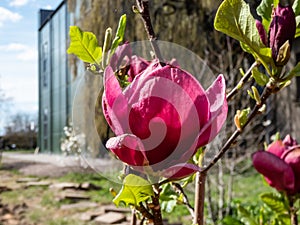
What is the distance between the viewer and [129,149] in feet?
0.70

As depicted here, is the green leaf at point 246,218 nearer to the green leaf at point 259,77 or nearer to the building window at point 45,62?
the green leaf at point 259,77

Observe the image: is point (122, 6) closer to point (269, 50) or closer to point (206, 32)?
point (269, 50)

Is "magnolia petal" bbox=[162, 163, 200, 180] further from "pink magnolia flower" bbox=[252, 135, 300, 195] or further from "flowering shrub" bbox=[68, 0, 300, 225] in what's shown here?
"pink magnolia flower" bbox=[252, 135, 300, 195]

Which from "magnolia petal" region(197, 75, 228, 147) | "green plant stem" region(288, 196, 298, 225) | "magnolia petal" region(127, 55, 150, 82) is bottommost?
"green plant stem" region(288, 196, 298, 225)

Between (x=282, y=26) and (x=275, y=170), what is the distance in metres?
0.19

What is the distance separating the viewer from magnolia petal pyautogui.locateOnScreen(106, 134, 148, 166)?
21cm

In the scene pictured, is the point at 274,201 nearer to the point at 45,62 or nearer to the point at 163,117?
the point at 163,117

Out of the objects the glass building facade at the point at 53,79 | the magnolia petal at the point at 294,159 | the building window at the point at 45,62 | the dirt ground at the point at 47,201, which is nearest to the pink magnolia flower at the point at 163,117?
the magnolia petal at the point at 294,159

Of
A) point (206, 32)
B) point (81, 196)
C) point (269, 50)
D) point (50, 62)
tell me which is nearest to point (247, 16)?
point (269, 50)

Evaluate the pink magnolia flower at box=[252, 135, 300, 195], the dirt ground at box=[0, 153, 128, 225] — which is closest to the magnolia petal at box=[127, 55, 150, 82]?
the pink magnolia flower at box=[252, 135, 300, 195]

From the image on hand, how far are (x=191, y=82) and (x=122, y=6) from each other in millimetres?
119

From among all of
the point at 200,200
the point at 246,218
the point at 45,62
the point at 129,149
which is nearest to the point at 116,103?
the point at 129,149

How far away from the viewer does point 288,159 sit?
16.6 inches

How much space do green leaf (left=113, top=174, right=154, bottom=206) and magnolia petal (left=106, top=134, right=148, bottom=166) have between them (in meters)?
0.01
